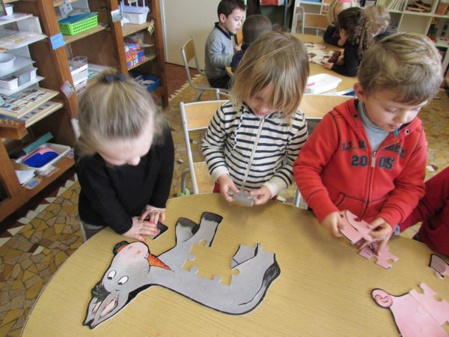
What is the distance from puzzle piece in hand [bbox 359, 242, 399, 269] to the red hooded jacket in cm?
9

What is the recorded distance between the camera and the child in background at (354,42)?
7.18 feet

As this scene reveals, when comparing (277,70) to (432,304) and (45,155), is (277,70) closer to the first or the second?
(432,304)

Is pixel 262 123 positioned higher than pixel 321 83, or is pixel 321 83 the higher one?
pixel 262 123

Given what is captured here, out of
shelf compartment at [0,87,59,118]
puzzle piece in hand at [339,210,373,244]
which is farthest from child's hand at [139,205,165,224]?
shelf compartment at [0,87,59,118]

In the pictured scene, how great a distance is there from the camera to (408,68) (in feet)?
2.70

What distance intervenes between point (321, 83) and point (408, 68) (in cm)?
127

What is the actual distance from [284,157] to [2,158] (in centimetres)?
158

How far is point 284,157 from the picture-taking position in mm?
1241

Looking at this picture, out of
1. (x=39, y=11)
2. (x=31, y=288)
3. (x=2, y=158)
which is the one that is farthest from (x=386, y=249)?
(x=39, y=11)

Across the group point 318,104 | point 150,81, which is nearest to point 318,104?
point 318,104

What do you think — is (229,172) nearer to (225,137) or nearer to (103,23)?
(225,137)

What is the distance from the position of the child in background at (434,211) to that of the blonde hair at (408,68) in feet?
1.26

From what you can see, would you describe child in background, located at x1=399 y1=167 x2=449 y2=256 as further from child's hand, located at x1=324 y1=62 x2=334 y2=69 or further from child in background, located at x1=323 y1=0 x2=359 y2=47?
child in background, located at x1=323 y1=0 x2=359 y2=47

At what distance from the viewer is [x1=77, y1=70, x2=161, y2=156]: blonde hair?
77 cm
